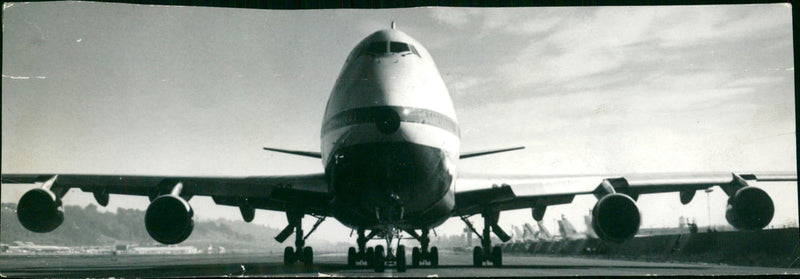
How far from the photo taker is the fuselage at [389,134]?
34.4 ft

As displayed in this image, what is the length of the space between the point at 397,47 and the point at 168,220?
530 centimetres

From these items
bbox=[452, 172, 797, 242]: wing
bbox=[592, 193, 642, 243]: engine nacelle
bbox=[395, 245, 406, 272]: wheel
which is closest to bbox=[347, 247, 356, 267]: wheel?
bbox=[452, 172, 797, 242]: wing

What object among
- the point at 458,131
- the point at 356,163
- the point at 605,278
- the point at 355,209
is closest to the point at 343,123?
the point at 356,163

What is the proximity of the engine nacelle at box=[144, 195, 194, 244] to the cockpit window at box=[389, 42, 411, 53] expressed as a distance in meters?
4.84

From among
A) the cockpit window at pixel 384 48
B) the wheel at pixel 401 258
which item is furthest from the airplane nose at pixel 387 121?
the wheel at pixel 401 258

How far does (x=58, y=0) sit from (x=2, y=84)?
1.71 meters

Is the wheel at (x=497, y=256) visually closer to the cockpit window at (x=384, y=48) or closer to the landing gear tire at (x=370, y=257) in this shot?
the landing gear tire at (x=370, y=257)

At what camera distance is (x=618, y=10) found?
35.9ft

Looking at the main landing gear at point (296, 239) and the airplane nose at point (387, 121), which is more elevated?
the airplane nose at point (387, 121)

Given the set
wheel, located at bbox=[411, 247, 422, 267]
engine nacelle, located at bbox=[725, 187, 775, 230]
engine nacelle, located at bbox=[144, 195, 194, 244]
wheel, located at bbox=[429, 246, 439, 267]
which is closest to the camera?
engine nacelle, located at bbox=[144, 195, 194, 244]

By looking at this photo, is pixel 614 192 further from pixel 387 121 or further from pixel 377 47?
pixel 377 47

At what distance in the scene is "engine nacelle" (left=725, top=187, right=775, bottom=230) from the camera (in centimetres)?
1254

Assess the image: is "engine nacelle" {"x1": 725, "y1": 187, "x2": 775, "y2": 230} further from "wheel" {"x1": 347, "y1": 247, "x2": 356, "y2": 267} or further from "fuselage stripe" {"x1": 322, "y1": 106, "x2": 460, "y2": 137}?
"wheel" {"x1": 347, "y1": 247, "x2": 356, "y2": 267}

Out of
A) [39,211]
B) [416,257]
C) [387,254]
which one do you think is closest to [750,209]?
[416,257]
